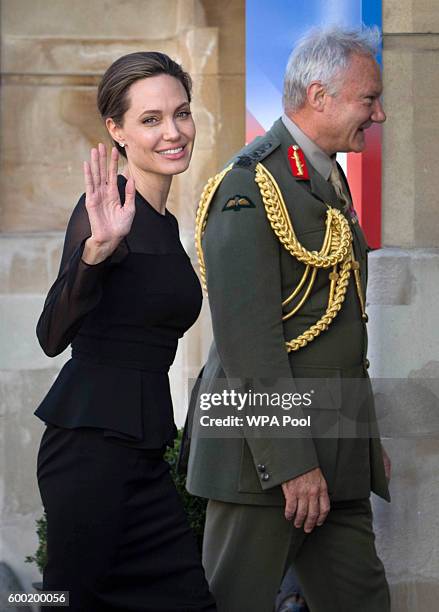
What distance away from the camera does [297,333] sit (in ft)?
11.8

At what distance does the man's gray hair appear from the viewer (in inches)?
147

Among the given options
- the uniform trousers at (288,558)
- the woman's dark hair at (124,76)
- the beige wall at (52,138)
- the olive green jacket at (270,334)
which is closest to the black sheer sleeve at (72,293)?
the woman's dark hair at (124,76)

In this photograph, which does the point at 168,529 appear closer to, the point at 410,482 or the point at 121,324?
the point at 121,324

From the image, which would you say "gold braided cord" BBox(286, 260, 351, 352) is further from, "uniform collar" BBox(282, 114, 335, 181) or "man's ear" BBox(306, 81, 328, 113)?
"man's ear" BBox(306, 81, 328, 113)

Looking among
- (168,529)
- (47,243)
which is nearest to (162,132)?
(168,529)

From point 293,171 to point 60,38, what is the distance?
8.98 feet

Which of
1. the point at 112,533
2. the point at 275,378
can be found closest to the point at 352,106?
the point at 275,378

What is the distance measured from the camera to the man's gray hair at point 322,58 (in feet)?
12.3

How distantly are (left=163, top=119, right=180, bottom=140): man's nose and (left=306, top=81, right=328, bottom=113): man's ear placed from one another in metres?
0.56

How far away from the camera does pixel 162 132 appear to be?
3346 millimetres

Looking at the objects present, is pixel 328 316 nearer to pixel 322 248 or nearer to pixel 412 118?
pixel 322 248

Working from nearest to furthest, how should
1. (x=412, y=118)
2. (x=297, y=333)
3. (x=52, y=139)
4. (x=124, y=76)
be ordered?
1. (x=124, y=76)
2. (x=297, y=333)
3. (x=412, y=118)
4. (x=52, y=139)

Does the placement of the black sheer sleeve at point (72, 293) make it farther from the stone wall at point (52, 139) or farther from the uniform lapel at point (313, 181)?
the stone wall at point (52, 139)

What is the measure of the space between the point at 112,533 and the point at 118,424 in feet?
0.86
